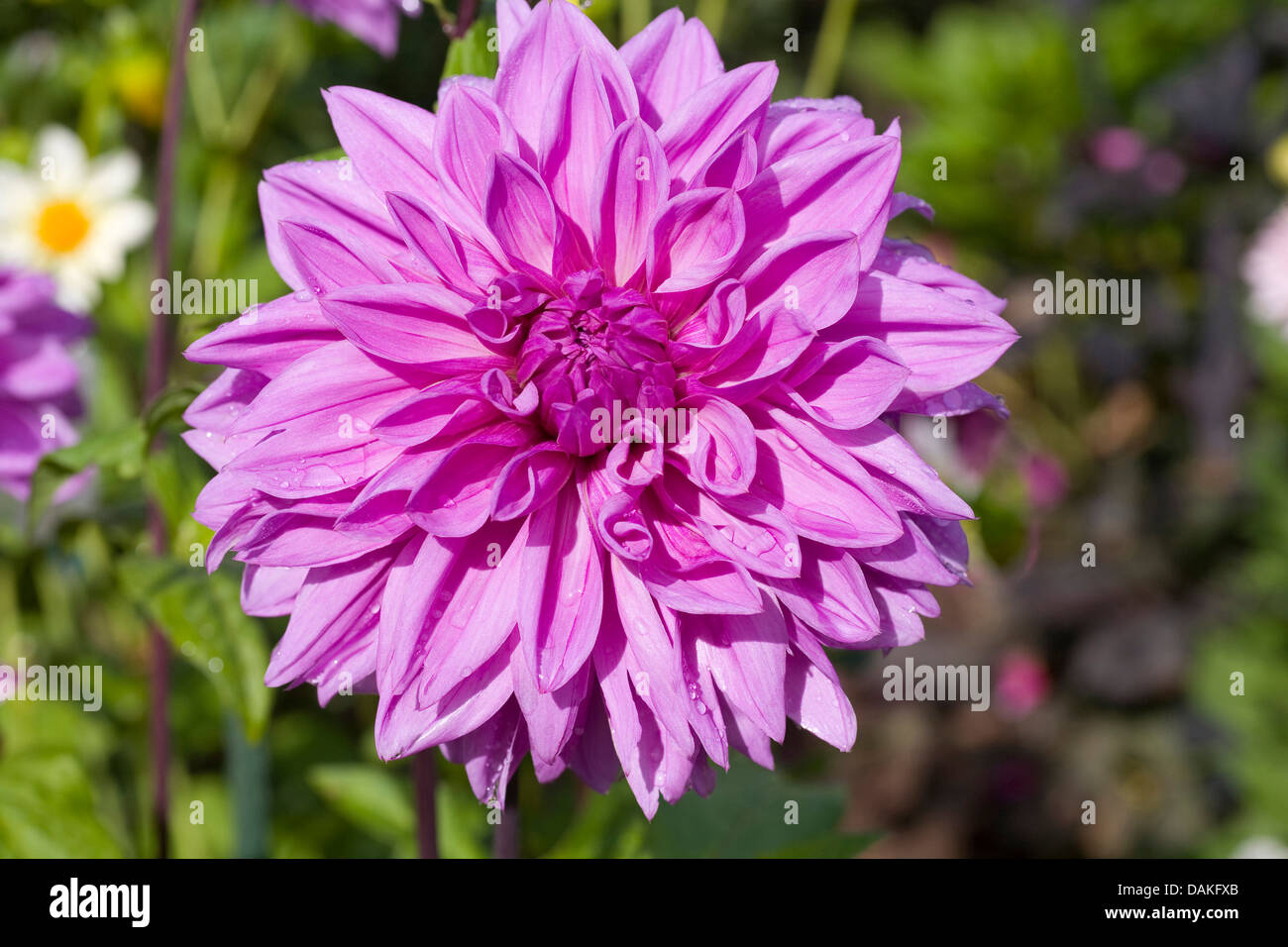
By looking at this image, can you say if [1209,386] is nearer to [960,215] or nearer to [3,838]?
[960,215]

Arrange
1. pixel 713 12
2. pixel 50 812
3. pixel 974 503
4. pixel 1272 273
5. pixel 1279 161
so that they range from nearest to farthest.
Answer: pixel 50 812 → pixel 974 503 → pixel 713 12 → pixel 1272 273 → pixel 1279 161

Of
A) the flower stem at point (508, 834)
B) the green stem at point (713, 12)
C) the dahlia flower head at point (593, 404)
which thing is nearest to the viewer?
the dahlia flower head at point (593, 404)

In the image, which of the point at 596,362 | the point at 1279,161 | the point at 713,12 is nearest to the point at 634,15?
the point at 713,12

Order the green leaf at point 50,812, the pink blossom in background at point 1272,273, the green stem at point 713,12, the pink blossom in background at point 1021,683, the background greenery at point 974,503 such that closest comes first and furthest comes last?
the green leaf at point 50,812
the background greenery at point 974,503
the green stem at point 713,12
the pink blossom in background at point 1272,273
the pink blossom in background at point 1021,683

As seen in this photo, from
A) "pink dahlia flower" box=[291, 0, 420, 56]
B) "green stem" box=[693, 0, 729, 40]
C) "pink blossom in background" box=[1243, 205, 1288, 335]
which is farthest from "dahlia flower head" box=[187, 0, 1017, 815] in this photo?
"pink blossom in background" box=[1243, 205, 1288, 335]

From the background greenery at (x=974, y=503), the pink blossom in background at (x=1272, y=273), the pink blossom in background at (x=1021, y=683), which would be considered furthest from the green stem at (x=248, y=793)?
the pink blossom in background at (x=1272, y=273)

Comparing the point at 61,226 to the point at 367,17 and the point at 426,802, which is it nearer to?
the point at 367,17

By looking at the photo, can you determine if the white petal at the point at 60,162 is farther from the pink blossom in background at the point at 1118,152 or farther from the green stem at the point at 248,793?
the pink blossom in background at the point at 1118,152
